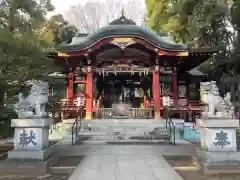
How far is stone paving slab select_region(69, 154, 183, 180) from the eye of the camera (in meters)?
6.10

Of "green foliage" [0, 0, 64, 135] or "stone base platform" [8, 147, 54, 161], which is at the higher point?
"green foliage" [0, 0, 64, 135]

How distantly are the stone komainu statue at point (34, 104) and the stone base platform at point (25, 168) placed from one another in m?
1.20

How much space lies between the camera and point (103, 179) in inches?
232

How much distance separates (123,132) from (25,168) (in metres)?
6.24

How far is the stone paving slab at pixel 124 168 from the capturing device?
610 cm

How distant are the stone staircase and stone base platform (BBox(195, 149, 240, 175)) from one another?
4.50 meters

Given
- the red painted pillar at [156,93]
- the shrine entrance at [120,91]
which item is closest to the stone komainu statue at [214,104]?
the red painted pillar at [156,93]

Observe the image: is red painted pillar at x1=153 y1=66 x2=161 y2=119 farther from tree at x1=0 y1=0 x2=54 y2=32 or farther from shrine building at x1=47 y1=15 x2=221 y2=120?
tree at x1=0 y1=0 x2=54 y2=32

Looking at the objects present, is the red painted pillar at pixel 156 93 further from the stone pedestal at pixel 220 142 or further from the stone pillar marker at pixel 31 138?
the stone pillar marker at pixel 31 138

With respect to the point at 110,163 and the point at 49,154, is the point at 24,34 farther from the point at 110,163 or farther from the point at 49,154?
the point at 110,163

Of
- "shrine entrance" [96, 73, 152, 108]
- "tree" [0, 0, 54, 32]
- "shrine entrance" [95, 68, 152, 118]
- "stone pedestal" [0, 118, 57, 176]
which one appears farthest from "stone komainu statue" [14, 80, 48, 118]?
"shrine entrance" [96, 73, 152, 108]

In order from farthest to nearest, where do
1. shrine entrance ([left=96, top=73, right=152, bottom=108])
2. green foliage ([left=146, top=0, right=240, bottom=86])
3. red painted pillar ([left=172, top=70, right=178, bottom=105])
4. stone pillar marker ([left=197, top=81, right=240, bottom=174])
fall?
1. green foliage ([left=146, top=0, right=240, bottom=86])
2. shrine entrance ([left=96, top=73, right=152, bottom=108])
3. red painted pillar ([left=172, top=70, right=178, bottom=105])
4. stone pillar marker ([left=197, top=81, right=240, bottom=174])

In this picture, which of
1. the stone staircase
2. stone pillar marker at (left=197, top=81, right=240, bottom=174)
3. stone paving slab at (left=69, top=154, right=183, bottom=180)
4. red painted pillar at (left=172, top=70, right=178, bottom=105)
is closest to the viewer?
stone paving slab at (left=69, top=154, right=183, bottom=180)

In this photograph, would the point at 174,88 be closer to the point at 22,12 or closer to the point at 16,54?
the point at 22,12
